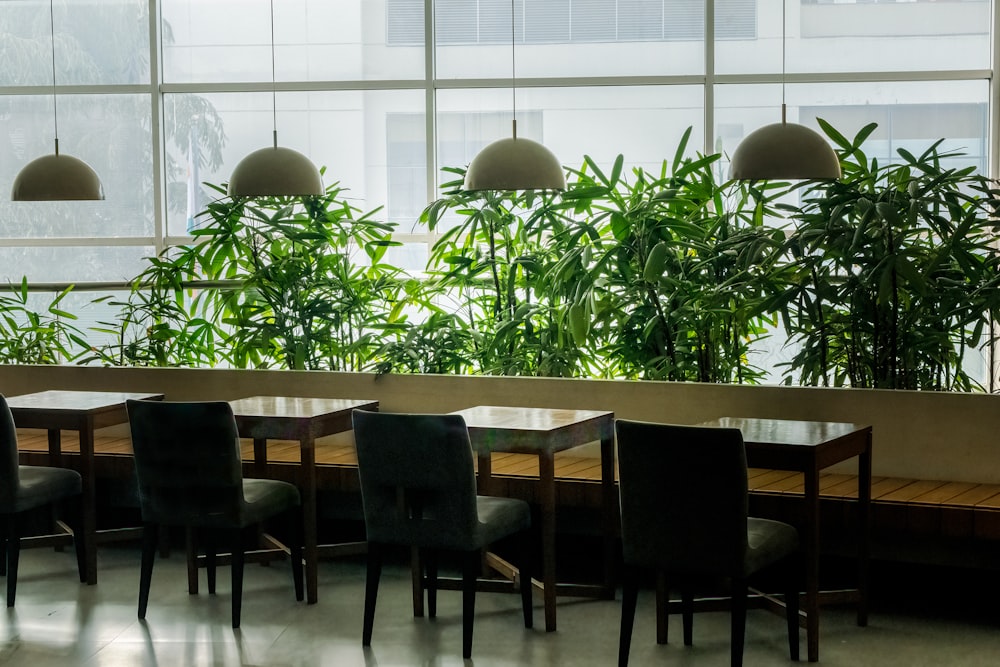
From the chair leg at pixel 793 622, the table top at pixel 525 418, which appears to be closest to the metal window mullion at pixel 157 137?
the table top at pixel 525 418

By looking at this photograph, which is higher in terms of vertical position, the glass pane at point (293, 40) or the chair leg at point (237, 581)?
the glass pane at point (293, 40)

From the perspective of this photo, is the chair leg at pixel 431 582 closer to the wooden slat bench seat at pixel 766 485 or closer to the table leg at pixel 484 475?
the table leg at pixel 484 475

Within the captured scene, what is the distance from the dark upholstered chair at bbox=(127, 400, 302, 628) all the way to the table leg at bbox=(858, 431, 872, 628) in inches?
88.7

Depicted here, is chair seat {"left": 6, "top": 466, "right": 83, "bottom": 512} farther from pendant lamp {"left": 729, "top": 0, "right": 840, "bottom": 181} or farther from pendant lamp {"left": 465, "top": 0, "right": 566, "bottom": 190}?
pendant lamp {"left": 729, "top": 0, "right": 840, "bottom": 181}

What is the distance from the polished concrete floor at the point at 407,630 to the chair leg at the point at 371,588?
5 cm

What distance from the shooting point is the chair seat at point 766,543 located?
3750 mm

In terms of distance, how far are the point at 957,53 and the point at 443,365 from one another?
3773 mm

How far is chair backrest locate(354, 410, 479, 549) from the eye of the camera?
4066mm

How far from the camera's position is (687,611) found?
Answer: 418 cm

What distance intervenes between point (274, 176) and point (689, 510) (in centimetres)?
258

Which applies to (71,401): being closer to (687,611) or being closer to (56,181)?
(56,181)

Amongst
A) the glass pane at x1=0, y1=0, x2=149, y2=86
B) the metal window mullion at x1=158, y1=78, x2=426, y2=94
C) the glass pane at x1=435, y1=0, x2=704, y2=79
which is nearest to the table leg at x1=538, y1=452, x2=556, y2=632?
the glass pane at x1=435, y1=0, x2=704, y2=79

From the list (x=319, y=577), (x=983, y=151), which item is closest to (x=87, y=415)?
(x=319, y=577)

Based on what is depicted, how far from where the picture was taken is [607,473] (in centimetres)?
471
